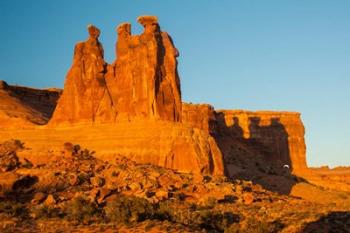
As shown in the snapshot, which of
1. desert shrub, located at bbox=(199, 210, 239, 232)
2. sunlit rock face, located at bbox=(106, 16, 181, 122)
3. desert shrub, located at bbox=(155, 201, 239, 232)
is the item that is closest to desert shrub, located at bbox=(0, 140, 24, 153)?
sunlit rock face, located at bbox=(106, 16, 181, 122)

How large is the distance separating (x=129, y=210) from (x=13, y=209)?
18.1ft

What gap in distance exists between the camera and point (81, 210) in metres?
25.7

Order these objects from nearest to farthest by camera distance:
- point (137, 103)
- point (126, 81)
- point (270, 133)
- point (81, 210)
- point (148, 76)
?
point (81, 210) < point (148, 76) < point (137, 103) < point (126, 81) < point (270, 133)

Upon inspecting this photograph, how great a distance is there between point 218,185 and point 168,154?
4391 millimetres

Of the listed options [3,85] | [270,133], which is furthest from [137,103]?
[270,133]

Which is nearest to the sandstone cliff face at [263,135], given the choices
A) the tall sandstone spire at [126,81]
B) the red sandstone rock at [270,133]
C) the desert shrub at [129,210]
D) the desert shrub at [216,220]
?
the red sandstone rock at [270,133]

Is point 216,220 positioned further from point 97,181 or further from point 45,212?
point 97,181

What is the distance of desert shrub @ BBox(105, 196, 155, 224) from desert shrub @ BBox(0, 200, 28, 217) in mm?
4069

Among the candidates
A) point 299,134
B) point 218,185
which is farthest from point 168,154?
point 299,134

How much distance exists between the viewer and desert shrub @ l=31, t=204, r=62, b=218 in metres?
25.7

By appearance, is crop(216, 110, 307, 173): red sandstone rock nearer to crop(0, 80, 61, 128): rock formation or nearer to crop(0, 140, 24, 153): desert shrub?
crop(0, 80, 61, 128): rock formation

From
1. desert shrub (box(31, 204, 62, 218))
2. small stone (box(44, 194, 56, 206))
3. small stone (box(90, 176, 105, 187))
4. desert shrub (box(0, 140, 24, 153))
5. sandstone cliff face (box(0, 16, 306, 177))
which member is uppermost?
sandstone cliff face (box(0, 16, 306, 177))

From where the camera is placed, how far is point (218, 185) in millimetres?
33812

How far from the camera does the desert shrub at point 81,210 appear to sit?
80.8 feet
